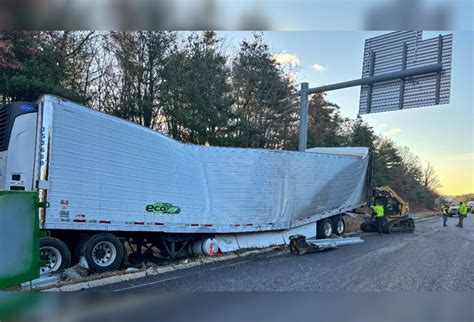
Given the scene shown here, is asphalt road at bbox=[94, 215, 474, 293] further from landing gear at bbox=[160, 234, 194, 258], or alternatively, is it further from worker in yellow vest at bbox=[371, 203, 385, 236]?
worker in yellow vest at bbox=[371, 203, 385, 236]

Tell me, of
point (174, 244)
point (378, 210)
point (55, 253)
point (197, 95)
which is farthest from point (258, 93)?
point (55, 253)

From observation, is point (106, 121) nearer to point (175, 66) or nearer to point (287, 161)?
point (287, 161)

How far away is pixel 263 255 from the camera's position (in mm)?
10688

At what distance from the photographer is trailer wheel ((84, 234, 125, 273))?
25.7ft

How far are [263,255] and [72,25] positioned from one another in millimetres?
9155

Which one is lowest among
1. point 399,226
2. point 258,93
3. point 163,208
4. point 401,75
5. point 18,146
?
point 399,226

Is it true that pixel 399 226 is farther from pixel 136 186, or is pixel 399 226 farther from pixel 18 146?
pixel 18 146

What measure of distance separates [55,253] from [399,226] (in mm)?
15011

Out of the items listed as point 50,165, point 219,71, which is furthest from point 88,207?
point 219,71

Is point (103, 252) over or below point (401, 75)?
below

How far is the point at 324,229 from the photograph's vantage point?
14312 mm

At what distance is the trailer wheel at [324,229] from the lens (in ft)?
46.6

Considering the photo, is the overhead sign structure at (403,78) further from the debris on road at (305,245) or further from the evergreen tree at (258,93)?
the evergreen tree at (258,93)

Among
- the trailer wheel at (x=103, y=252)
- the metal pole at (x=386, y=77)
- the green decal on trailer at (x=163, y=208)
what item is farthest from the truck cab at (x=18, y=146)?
the metal pole at (x=386, y=77)
